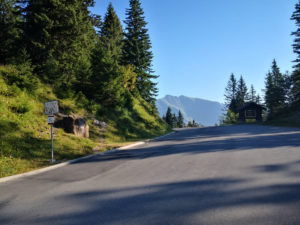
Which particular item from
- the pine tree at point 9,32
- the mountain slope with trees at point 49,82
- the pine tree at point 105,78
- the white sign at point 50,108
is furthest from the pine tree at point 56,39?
the white sign at point 50,108

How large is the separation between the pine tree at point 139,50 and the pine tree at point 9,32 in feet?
63.3

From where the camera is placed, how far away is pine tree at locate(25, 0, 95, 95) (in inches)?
589

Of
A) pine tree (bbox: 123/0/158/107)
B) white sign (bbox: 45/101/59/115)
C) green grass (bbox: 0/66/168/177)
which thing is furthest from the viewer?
pine tree (bbox: 123/0/158/107)

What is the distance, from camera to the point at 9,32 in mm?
14234

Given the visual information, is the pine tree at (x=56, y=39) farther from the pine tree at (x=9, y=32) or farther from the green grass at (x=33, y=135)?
the green grass at (x=33, y=135)

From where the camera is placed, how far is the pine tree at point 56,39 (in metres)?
15.0

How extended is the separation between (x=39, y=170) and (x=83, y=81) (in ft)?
37.5

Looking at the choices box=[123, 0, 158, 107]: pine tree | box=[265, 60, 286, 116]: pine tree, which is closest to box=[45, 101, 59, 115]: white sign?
box=[123, 0, 158, 107]: pine tree

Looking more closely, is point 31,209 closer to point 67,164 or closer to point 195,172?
point 195,172

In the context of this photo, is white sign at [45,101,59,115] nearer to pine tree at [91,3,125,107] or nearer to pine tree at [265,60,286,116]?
pine tree at [91,3,125,107]

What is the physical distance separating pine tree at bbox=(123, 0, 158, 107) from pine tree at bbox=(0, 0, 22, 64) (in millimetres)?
19291

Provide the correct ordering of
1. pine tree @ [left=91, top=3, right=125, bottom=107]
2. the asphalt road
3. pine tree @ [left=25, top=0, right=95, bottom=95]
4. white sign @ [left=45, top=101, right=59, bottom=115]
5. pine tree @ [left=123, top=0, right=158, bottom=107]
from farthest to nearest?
1. pine tree @ [left=123, top=0, right=158, bottom=107]
2. pine tree @ [left=91, top=3, right=125, bottom=107]
3. pine tree @ [left=25, top=0, right=95, bottom=95]
4. white sign @ [left=45, top=101, right=59, bottom=115]
5. the asphalt road

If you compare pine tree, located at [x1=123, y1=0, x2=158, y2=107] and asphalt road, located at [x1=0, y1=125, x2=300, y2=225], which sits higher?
pine tree, located at [x1=123, y1=0, x2=158, y2=107]

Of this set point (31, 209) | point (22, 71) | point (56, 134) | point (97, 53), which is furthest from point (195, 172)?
point (97, 53)
